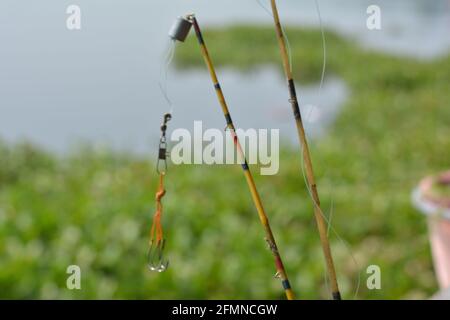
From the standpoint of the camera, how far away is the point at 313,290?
1589 mm

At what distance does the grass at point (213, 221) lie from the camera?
1.58 m

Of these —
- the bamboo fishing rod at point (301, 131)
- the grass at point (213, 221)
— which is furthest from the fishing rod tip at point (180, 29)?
the grass at point (213, 221)

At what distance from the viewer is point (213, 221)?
1965mm

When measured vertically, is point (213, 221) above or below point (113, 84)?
below

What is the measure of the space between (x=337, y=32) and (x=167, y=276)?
13.4ft

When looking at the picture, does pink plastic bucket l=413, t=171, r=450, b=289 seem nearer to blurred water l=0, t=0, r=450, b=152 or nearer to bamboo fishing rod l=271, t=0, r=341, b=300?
blurred water l=0, t=0, r=450, b=152

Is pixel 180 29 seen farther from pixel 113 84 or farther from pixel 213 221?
pixel 113 84

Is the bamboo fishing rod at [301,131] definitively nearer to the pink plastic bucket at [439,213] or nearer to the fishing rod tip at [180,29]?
the fishing rod tip at [180,29]

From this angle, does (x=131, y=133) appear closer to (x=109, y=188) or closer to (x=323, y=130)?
(x=109, y=188)

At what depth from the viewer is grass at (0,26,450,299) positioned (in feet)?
5.17

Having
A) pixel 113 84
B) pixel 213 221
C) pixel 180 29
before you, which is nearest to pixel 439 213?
pixel 213 221

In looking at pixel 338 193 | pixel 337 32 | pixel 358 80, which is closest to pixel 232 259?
pixel 338 193

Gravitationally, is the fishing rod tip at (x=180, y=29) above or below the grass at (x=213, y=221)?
above

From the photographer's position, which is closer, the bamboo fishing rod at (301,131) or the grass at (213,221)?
the bamboo fishing rod at (301,131)
